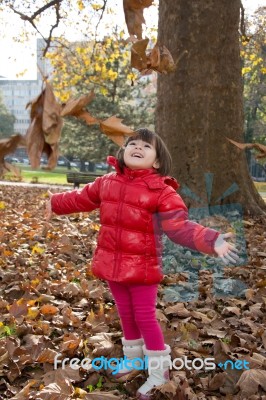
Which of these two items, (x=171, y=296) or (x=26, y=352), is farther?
(x=171, y=296)

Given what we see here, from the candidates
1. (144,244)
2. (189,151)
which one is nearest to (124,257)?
(144,244)

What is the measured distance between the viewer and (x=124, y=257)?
2.38 meters

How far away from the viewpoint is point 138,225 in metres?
2.38

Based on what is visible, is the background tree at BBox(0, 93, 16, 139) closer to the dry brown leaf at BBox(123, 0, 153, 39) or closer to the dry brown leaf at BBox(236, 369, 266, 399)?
the dry brown leaf at BBox(236, 369, 266, 399)

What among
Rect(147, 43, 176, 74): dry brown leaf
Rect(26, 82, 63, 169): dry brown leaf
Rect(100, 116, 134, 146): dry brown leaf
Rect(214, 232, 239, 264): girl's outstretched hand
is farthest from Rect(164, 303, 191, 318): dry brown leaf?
Rect(26, 82, 63, 169): dry brown leaf

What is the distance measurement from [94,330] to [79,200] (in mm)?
886

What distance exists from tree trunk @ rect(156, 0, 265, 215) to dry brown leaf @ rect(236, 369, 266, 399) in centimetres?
390

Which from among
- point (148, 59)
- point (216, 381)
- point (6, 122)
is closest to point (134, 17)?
point (148, 59)

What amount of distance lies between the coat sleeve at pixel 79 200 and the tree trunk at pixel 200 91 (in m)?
3.76

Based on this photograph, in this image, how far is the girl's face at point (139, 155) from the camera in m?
2.42

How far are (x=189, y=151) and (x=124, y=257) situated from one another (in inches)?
166

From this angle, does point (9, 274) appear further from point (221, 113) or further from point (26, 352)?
point (221, 113)

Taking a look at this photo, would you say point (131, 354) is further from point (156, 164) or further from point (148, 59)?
point (148, 59)

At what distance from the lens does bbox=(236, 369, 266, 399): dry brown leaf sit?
241cm
